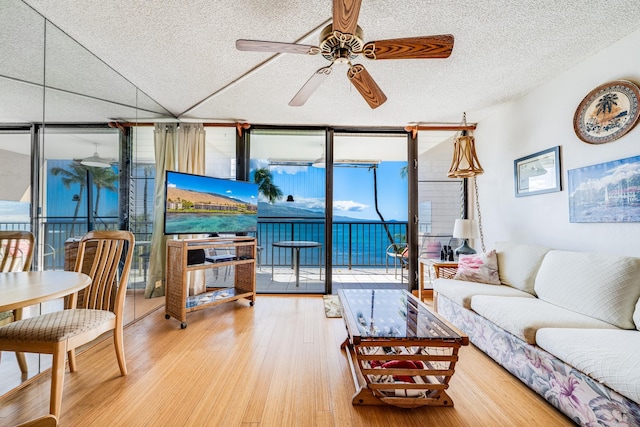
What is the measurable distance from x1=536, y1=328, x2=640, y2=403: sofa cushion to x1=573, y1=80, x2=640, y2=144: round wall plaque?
147 centimetres

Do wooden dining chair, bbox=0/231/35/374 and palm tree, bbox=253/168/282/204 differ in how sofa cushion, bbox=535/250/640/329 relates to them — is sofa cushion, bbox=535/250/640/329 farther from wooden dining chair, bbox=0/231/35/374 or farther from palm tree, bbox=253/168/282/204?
wooden dining chair, bbox=0/231/35/374

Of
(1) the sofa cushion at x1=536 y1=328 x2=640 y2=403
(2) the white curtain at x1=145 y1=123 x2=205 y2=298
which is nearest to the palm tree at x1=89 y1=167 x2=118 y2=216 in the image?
(2) the white curtain at x1=145 y1=123 x2=205 y2=298

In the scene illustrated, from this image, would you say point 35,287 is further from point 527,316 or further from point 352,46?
point 527,316

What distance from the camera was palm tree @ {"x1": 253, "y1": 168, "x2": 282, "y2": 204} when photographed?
12.8 ft

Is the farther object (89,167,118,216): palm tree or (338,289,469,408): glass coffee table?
(89,167,118,216): palm tree

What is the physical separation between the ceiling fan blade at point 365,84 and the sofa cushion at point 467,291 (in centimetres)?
184

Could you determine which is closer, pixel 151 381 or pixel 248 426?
pixel 248 426

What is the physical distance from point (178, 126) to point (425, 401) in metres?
3.91

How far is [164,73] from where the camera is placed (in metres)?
2.50

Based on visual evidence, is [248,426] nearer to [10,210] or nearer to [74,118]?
[10,210]

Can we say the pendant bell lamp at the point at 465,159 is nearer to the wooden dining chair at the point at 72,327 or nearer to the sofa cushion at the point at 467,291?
the sofa cushion at the point at 467,291

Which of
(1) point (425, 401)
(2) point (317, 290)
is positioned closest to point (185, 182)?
(2) point (317, 290)

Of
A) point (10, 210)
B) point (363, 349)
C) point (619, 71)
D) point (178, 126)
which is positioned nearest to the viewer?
point (10, 210)

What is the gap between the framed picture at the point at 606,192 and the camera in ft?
6.31
